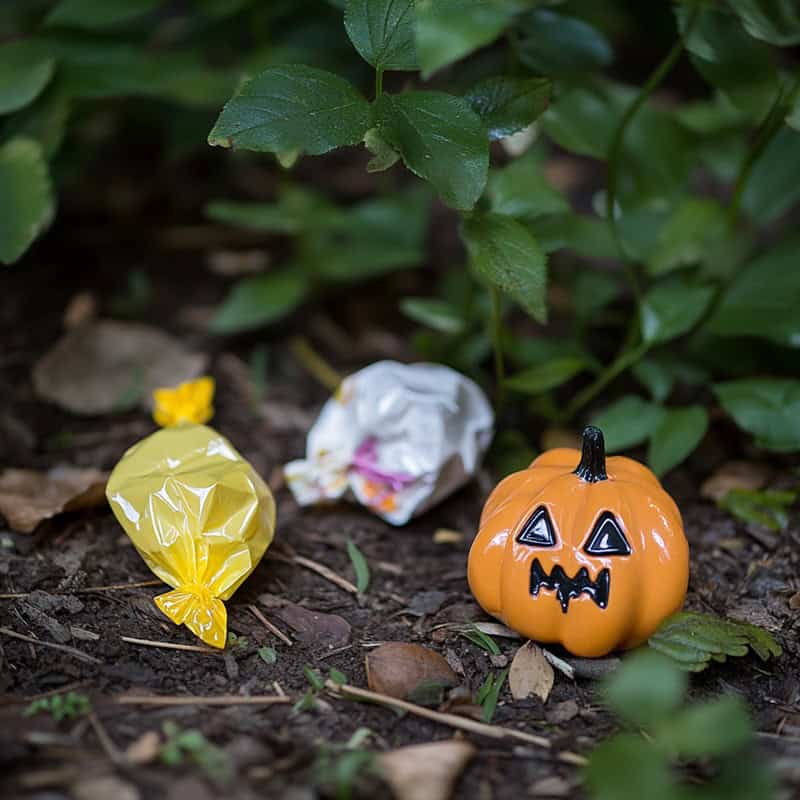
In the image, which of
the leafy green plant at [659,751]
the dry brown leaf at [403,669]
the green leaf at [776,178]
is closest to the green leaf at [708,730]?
the leafy green plant at [659,751]

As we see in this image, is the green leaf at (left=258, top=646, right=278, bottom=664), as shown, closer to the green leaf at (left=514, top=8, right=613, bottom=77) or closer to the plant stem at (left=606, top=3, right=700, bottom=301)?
the plant stem at (left=606, top=3, right=700, bottom=301)

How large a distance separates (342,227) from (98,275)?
0.69 metres

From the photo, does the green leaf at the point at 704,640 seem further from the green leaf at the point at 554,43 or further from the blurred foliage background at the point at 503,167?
the green leaf at the point at 554,43

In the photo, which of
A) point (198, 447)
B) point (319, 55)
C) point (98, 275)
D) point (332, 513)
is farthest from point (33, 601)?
point (319, 55)

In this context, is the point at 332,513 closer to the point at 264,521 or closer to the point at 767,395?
the point at 264,521

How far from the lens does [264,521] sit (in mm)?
1820

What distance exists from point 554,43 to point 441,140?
621 millimetres

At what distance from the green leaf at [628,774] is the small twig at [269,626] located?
0.67 metres

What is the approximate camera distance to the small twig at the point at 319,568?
1.89m

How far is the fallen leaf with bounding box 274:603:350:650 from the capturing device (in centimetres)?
172

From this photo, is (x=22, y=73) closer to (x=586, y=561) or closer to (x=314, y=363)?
(x=314, y=363)

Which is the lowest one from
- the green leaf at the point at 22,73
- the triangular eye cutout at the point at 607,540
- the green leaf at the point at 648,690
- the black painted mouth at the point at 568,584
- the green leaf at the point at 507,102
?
the black painted mouth at the point at 568,584

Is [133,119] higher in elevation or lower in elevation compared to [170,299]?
higher

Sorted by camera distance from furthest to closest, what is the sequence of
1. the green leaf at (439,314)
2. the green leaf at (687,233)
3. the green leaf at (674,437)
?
the green leaf at (439,314), the green leaf at (687,233), the green leaf at (674,437)
